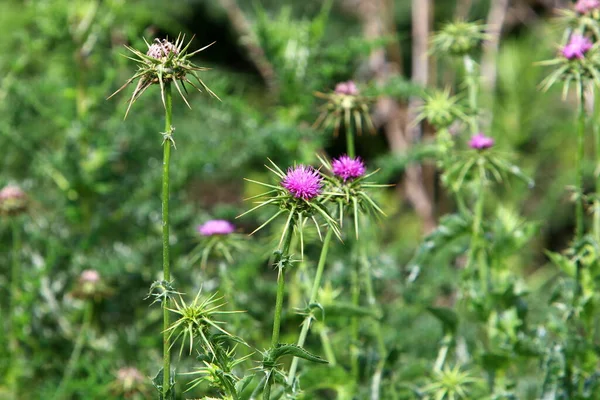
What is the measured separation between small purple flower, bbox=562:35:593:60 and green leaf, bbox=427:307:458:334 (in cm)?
92

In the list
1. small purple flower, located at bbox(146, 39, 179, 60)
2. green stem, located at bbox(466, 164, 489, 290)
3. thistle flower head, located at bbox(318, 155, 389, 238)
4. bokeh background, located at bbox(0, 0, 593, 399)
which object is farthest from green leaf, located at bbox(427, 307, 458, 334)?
small purple flower, located at bbox(146, 39, 179, 60)

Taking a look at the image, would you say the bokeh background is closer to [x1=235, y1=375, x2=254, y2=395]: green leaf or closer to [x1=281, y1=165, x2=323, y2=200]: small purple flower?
[x1=235, y1=375, x2=254, y2=395]: green leaf

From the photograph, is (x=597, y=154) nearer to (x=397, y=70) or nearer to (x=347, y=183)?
(x=347, y=183)

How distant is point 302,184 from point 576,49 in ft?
3.73

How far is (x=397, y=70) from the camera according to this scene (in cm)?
684

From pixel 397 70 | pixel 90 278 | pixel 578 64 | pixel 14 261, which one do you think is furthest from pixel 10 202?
pixel 397 70

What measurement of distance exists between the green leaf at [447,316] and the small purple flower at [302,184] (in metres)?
1.05

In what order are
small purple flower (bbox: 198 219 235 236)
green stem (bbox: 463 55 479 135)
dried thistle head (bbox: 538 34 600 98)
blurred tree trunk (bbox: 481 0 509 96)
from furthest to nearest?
1. blurred tree trunk (bbox: 481 0 509 96)
2. green stem (bbox: 463 55 479 135)
3. small purple flower (bbox: 198 219 235 236)
4. dried thistle head (bbox: 538 34 600 98)

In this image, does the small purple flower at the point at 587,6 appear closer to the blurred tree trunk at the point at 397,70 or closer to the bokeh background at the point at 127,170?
the bokeh background at the point at 127,170

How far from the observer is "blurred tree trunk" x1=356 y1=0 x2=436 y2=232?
21.8 ft

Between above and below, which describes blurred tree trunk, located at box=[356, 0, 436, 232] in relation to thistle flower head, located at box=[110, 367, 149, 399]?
above

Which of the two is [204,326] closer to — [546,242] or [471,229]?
[471,229]

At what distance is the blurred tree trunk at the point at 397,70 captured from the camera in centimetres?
664

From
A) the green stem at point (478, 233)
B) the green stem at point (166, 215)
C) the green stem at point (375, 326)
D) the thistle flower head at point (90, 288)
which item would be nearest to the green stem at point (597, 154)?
the green stem at point (478, 233)
